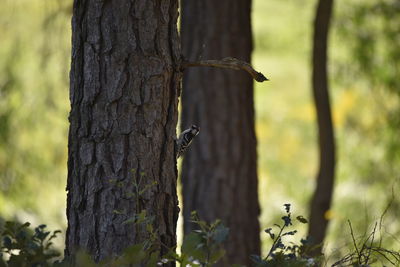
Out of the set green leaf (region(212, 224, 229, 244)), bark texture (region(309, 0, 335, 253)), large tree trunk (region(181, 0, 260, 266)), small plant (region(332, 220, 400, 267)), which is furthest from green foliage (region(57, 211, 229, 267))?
bark texture (region(309, 0, 335, 253))

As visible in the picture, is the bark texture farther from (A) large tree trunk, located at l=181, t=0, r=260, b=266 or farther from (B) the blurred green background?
(A) large tree trunk, located at l=181, t=0, r=260, b=266

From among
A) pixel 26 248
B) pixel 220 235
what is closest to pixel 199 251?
pixel 220 235

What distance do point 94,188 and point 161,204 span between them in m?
0.24

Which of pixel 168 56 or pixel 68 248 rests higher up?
pixel 168 56

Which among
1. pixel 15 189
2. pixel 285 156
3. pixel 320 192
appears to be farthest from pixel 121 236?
pixel 285 156

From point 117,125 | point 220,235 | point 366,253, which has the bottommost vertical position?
point 366,253

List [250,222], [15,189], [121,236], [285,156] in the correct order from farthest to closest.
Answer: [285,156], [15,189], [250,222], [121,236]

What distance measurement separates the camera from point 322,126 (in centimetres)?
542

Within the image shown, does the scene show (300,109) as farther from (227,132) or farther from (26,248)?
(26,248)

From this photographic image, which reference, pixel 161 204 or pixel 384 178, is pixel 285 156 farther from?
pixel 161 204

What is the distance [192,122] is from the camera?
482cm

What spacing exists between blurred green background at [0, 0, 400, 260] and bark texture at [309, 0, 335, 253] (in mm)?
431

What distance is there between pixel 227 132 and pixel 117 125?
7.27 ft

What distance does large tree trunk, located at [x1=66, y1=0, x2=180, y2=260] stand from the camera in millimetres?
2551
